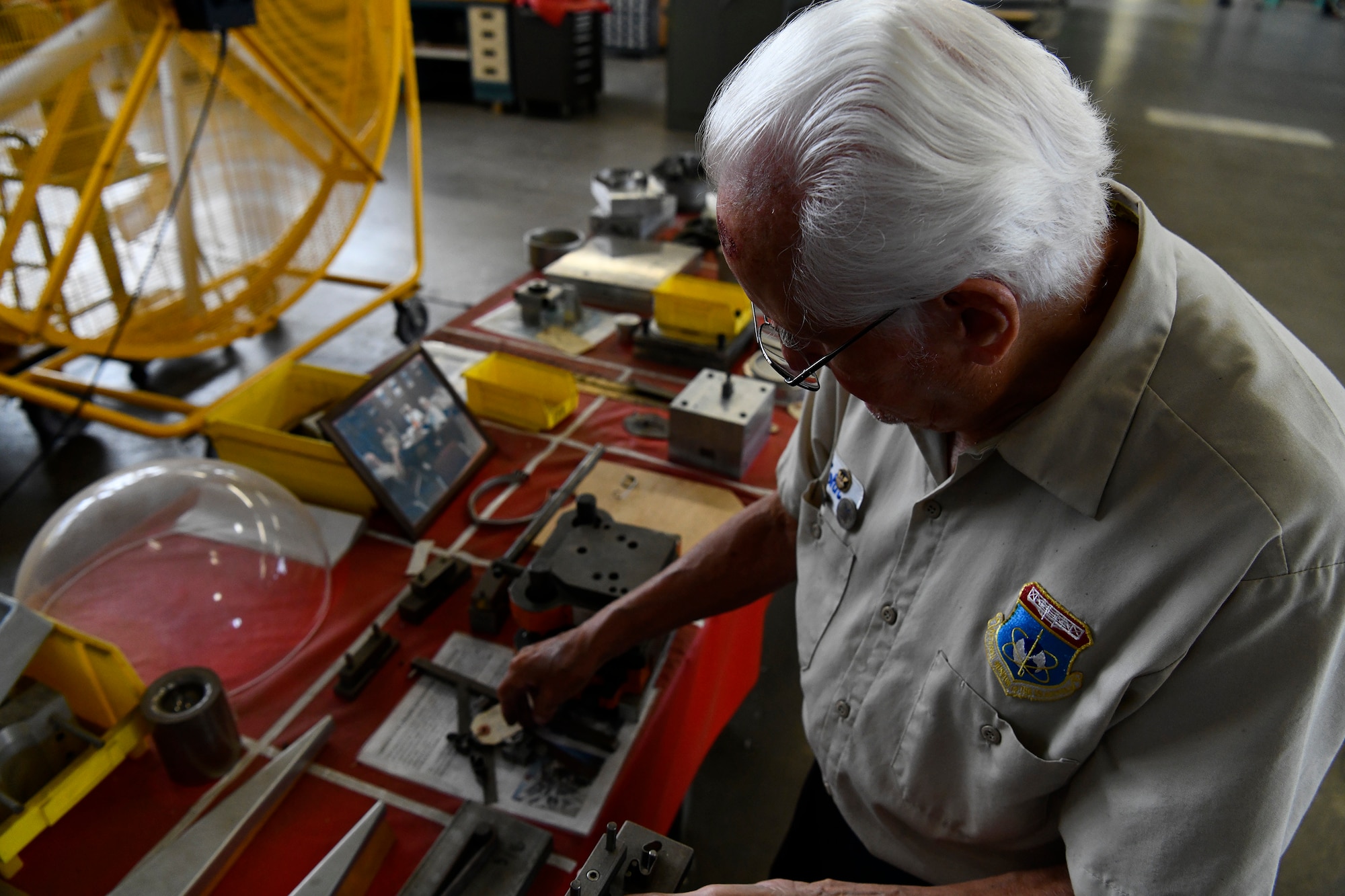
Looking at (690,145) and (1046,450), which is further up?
(1046,450)

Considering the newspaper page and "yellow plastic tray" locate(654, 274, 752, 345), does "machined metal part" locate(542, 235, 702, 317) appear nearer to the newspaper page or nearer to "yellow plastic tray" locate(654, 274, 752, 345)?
"yellow plastic tray" locate(654, 274, 752, 345)

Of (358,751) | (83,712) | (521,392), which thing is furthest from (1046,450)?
(521,392)

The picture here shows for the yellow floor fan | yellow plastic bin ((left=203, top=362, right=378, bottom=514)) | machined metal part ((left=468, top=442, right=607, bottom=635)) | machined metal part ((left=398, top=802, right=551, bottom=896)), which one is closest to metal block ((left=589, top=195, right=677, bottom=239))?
the yellow floor fan

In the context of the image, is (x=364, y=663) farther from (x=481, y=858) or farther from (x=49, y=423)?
(x=49, y=423)

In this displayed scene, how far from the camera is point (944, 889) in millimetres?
743

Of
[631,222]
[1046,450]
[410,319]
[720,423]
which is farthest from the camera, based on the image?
[410,319]

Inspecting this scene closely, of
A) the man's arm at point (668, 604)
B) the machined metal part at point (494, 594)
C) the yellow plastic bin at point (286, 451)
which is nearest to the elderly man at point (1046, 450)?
the man's arm at point (668, 604)

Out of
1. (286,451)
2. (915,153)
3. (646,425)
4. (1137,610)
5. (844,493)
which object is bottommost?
(646,425)

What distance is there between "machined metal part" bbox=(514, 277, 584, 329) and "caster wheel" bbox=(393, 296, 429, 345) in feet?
3.76

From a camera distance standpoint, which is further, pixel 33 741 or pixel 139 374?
pixel 139 374

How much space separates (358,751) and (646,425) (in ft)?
3.23

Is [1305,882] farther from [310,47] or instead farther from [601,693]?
[310,47]

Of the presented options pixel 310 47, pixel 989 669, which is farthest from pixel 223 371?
pixel 989 669

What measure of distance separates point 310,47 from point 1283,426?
2818 mm
